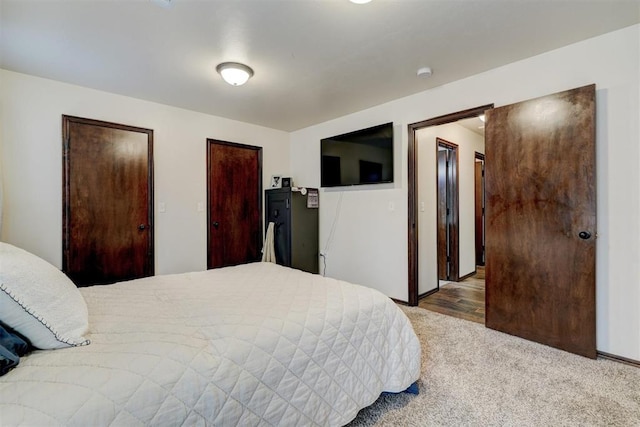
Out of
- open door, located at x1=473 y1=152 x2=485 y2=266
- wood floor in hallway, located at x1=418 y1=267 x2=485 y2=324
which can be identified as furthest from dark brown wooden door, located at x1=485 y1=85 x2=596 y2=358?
open door, located at x1=473 y1=152 x2=485 y2=266

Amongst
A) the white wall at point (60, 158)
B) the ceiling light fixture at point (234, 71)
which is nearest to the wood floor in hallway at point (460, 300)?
the white wall at point (60, 158)

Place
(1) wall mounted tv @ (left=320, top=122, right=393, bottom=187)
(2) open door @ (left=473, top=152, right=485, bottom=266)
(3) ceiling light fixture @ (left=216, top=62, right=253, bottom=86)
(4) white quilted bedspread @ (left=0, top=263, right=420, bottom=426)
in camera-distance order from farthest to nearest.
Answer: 1. (2) open door @ (left=473, top=152, right=485, bottom=266)
2. (1) wall mounted tv @ (left=320, top=122, right=393, bottom=187)
3. (3) ceiling light fixture @ (left=216, top=62, right=253, bottom=86)
4. (4) white quilted bedspread @ (left=0, top=263, right=420, bottom=426)

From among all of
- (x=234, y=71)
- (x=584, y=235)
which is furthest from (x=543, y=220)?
(x=234, y=71)

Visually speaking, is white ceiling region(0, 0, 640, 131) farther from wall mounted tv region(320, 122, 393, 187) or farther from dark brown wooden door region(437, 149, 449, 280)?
dark brown wooden door region(437, 149, 449, 280)

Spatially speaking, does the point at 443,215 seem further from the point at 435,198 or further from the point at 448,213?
the point at 435,198

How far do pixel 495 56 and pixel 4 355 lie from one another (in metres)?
3.32

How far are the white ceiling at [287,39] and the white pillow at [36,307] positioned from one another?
5.21 feet

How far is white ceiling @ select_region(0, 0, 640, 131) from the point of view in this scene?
180 cm

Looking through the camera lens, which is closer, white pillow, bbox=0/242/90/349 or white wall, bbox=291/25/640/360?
white pillow, bbox=0/242/90/349

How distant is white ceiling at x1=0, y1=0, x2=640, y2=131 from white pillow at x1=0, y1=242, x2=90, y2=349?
62.6 inches

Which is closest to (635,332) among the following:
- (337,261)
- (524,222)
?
(524,222)

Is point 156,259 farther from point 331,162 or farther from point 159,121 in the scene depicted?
point 331,162

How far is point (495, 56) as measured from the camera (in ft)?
7.89

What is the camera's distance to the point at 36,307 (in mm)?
1041
